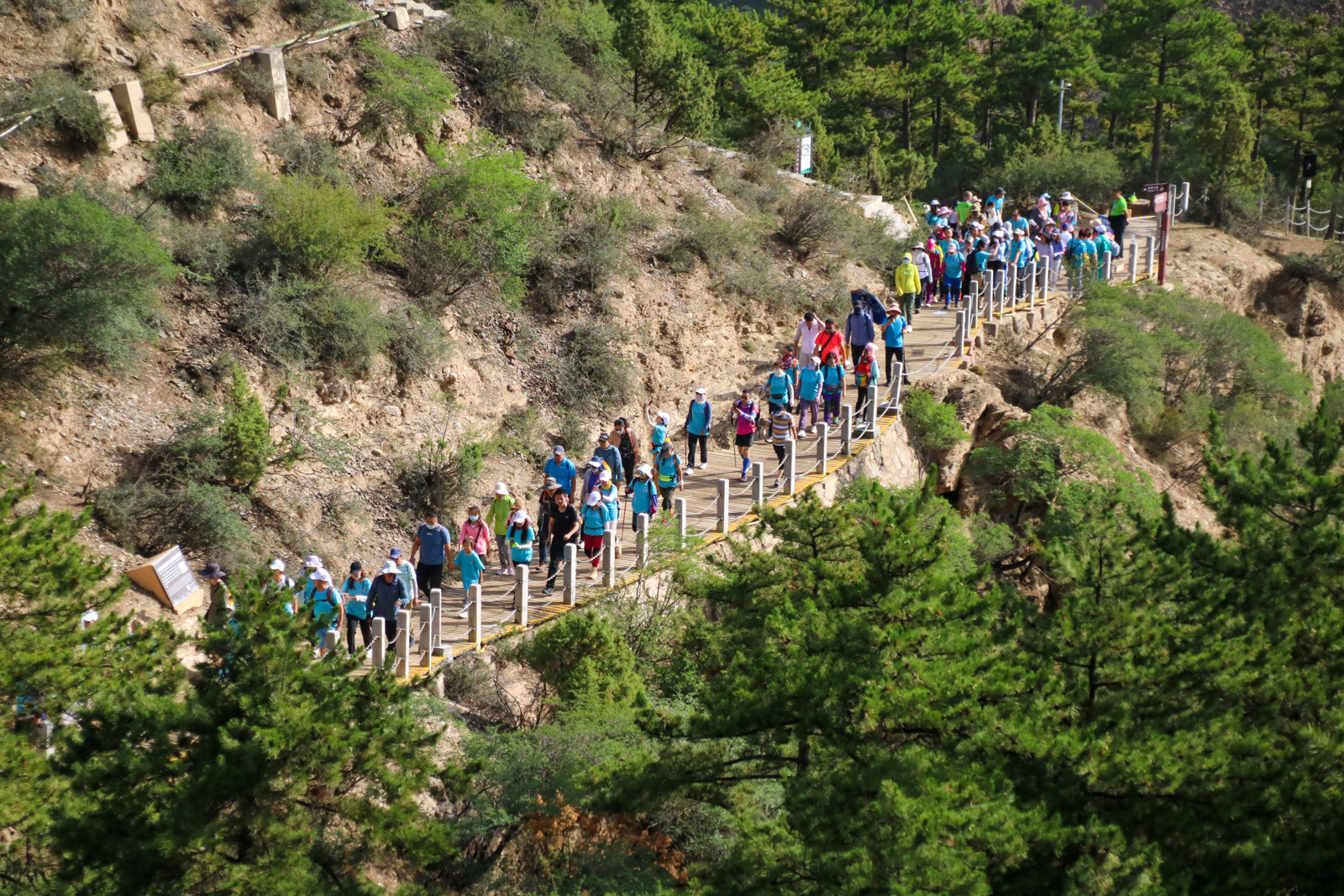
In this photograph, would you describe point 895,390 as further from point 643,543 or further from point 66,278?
point 66,278

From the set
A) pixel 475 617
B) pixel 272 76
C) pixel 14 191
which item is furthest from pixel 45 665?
pixel 272 76

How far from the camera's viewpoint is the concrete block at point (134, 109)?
19594mm

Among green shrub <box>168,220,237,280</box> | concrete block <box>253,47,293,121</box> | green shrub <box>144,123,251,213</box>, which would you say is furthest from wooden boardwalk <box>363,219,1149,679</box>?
concrete block <box>253,47,293,121</box>

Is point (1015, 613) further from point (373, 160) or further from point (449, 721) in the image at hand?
point (373, 160)

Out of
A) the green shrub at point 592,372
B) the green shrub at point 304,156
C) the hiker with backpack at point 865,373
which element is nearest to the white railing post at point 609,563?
the green shrub at point 592,372

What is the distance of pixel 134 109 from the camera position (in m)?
19.7

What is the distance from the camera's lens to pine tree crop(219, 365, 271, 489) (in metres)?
16.6

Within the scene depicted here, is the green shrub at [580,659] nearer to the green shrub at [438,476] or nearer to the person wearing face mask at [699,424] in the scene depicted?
the green shrub at [438,476]

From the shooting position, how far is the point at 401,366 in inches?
776

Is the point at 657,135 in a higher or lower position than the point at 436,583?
higher

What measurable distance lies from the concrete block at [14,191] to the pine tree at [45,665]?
25.6 feet

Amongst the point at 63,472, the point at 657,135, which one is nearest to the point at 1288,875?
the point at 63,472

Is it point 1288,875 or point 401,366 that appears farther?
point 401,366

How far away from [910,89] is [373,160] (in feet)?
84.3
